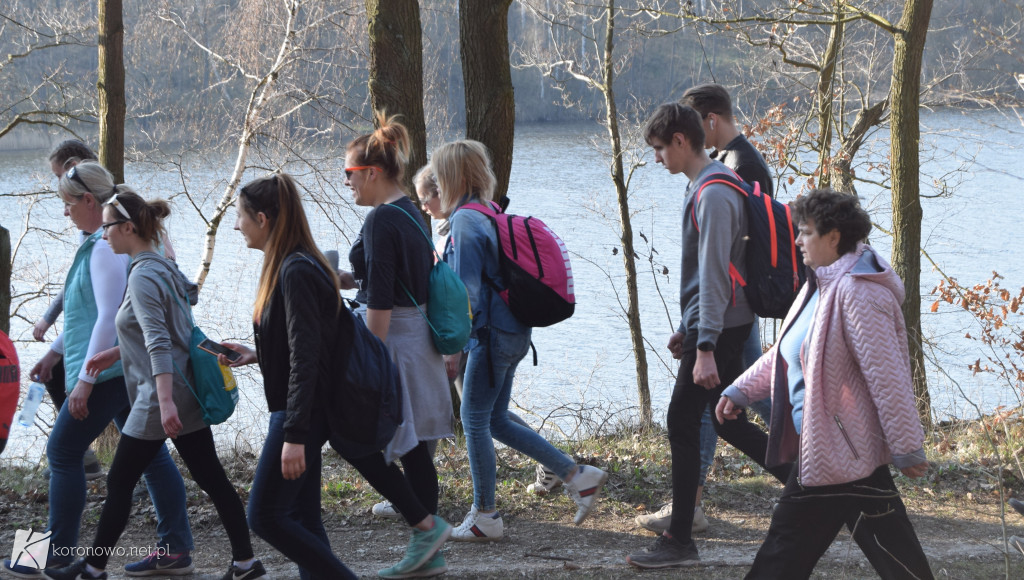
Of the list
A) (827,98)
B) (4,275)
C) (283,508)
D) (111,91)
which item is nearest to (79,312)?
(283,508)

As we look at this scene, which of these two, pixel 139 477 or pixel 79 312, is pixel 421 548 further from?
pixel 79 312

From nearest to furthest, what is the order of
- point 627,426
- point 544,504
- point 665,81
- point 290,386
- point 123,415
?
point 290,386
point 123,415
point 544,504
point 627,426
point 665,81

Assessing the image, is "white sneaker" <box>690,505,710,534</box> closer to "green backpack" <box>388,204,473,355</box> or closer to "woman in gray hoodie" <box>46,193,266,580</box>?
"green backpack" <box>388,204,473,355</box>

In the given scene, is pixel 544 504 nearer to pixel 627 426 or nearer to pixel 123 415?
pixel 123 415

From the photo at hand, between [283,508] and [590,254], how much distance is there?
16.5m

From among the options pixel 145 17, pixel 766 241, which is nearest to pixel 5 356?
pixel 766 241

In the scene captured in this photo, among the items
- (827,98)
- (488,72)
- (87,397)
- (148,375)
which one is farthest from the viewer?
(827,98)

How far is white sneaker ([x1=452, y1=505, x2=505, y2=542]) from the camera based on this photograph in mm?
4004

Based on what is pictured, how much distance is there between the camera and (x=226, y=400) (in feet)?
11.0

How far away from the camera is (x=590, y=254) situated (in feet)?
62.7

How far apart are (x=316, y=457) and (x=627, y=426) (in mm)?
4202

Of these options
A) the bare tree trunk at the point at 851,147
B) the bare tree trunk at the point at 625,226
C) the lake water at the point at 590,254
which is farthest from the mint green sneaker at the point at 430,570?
the bare tree trunk at the point at 625,226

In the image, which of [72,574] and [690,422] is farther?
[690,422]

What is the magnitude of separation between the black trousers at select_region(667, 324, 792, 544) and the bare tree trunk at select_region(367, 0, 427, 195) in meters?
3.05
